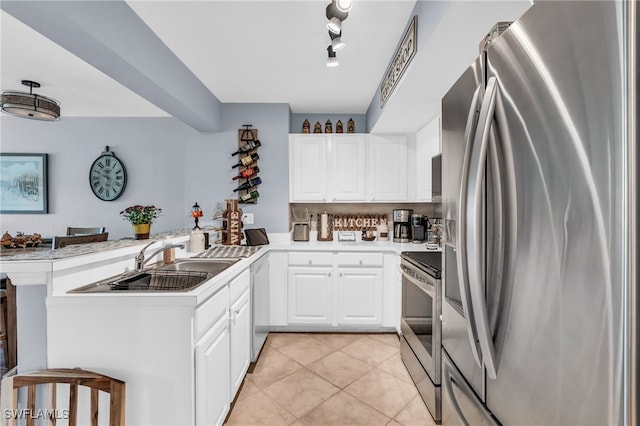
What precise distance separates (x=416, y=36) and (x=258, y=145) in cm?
205

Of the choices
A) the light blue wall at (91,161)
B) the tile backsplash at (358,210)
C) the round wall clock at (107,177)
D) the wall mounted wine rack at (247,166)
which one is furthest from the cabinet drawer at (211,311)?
the round wall clock at (107,177)

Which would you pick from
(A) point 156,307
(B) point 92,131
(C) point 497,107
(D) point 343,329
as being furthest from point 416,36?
(B) point 92,131

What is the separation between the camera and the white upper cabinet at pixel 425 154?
9.31ft

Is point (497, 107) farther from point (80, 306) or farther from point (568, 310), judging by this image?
point (80, 306)

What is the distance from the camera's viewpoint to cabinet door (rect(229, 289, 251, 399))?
6.27ft

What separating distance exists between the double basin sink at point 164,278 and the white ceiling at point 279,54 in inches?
48.0

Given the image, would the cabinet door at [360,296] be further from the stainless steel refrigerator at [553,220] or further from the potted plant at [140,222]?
the stainless steel refrigerator at [553,220]

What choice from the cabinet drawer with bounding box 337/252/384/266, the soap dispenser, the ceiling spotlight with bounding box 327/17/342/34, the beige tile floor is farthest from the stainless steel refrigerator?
the soap dispenser

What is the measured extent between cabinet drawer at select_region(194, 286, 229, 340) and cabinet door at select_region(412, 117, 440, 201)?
212 cm

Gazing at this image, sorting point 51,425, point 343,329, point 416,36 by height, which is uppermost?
point 416,36

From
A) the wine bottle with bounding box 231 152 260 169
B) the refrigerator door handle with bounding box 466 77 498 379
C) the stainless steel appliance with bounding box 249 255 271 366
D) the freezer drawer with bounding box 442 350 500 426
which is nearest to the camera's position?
the refrigerator door handle with bounding box 466 77 498 379

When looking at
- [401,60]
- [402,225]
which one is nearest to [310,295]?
[402,225]

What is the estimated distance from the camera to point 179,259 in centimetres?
232

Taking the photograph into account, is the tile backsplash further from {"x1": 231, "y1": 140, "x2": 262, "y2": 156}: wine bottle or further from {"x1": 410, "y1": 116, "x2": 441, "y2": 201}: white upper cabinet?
{"x1": 231, "y1": 140, "x2": 262, "y2": 156}: wine bottle
